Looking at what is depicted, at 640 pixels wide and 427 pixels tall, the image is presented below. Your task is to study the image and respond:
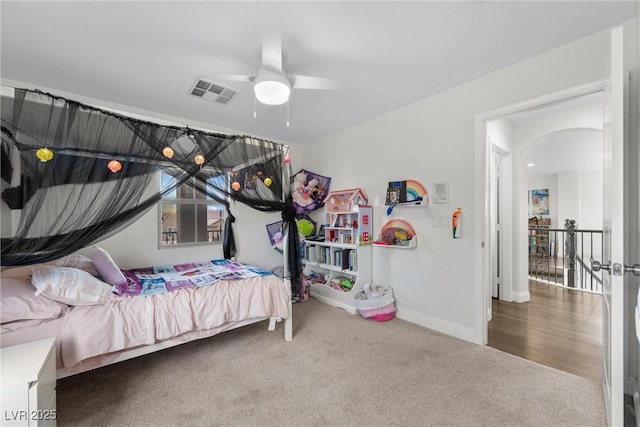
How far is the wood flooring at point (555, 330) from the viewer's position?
2.25 metres

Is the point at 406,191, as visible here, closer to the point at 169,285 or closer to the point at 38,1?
the point at 169,285

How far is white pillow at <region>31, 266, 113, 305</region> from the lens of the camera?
5.60ft

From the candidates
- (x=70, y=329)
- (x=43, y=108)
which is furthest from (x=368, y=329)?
(x=43, y=108)

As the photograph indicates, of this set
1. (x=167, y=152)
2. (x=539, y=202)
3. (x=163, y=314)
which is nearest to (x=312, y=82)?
(x=167, y=152)

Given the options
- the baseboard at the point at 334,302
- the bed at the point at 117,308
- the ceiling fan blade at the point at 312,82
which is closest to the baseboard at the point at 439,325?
the baseboard at the point at 334,302

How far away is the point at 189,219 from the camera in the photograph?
3.70m

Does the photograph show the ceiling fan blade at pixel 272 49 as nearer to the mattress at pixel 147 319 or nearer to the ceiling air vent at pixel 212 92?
the ceiling air vent at pixel 212 92

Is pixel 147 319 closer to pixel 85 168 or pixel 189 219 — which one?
pixel 85 168

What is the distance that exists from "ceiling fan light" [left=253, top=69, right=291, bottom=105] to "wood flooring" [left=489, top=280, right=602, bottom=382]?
290 centimetres

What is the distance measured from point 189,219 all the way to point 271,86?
2.53 meters

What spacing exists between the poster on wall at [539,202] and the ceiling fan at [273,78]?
9.43m

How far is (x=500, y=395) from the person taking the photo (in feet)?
5.94

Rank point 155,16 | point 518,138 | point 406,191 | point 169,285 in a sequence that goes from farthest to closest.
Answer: point 518,138
point 406,191
point 169,285
point 155,16

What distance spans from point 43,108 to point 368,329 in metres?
3.15
